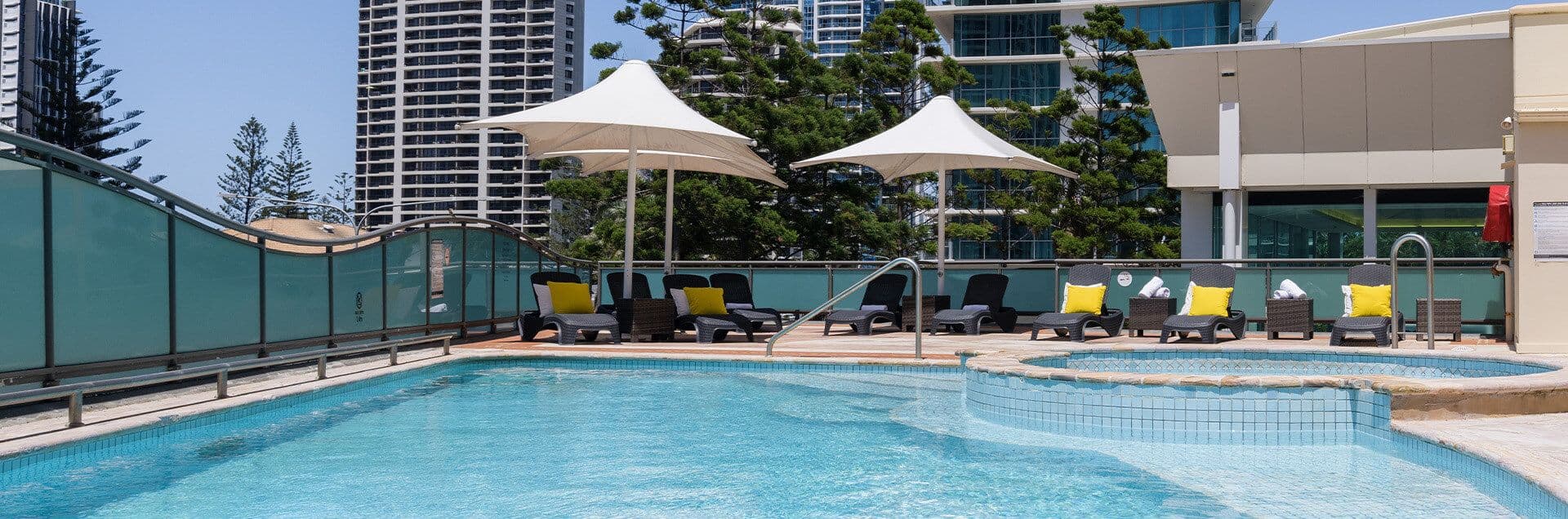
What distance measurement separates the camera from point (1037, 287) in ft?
43.1

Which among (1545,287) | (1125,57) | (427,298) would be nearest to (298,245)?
(427,298)

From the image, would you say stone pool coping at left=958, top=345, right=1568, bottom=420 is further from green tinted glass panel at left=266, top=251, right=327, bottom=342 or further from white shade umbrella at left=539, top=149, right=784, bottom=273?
white shade umbrella at left=539, top=149, right=784, bottom=273

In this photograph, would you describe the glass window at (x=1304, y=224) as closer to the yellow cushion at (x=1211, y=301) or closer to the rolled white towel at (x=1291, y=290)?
the rolled white towel at (x=1291, y=290)

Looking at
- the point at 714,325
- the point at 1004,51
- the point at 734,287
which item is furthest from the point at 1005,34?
the point at 714,325

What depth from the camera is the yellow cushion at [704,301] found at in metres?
11.8

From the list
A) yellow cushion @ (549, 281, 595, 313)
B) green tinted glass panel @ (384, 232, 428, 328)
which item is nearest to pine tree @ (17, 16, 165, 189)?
yellow cushion @ (549, 281, 595, 313)

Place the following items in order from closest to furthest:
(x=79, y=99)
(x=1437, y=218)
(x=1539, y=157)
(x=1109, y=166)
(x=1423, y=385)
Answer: (x=1423, y=385), (x=1539, y=157), (x=1437, y=218), (x=1109, y=166), (x=79, y=99)

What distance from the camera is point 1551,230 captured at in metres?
9.41

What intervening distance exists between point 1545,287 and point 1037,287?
15.9 feet

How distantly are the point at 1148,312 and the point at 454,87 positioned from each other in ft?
338

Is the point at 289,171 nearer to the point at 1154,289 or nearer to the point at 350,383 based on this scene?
the point at 1154,289

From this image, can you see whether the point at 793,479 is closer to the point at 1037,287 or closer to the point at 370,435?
the point at 370,435

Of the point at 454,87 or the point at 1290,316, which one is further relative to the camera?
the point at 454,87

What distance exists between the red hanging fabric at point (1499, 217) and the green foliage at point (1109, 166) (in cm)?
2095
